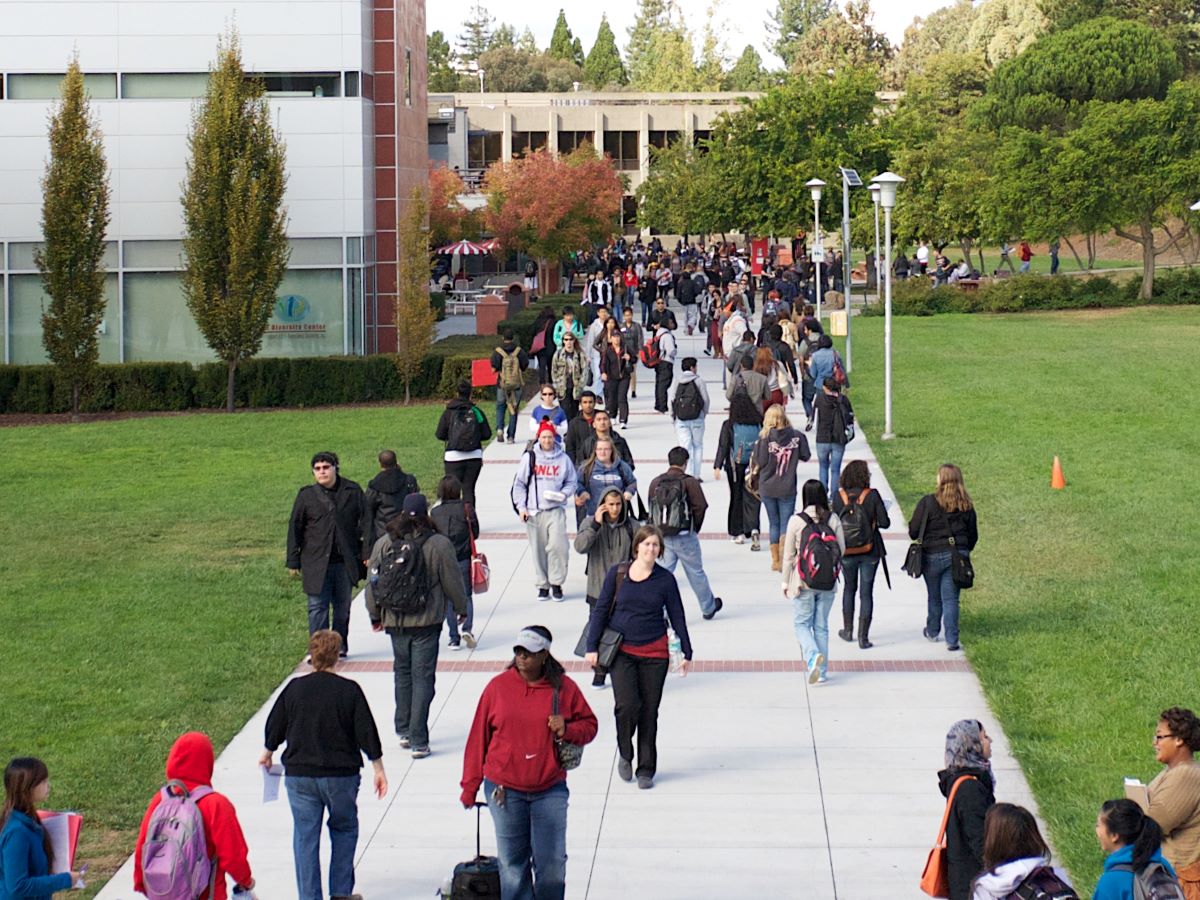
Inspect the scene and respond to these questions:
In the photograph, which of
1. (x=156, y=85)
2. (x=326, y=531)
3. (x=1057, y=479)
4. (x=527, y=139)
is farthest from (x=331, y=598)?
(x=527, y=139)

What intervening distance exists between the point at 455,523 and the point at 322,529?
1065 millimetres

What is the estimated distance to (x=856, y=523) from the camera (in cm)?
1350

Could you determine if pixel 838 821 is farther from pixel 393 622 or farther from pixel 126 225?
pixel 126 225

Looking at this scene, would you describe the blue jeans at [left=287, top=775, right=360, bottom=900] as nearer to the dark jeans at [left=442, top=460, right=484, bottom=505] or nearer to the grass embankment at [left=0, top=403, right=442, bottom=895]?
the grass embankment at [left=0, top=403, right=442, bottom=895]

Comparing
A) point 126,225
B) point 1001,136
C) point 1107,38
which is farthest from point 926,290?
point 126,225

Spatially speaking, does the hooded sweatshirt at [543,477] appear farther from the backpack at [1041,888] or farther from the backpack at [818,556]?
the backpack at [1041,888]

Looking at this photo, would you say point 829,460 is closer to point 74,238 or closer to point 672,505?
point 672,505

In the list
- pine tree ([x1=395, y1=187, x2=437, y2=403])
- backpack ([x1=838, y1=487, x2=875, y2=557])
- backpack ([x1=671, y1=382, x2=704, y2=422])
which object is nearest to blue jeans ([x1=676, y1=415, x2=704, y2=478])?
backpack ([x1=671, y1=382, x2=704, y2=422])

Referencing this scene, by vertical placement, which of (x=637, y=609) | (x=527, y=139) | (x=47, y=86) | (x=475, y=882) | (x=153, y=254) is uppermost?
(x=527, y=139)

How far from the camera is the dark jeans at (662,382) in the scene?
28297 millimetres

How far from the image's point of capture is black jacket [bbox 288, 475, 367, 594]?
1266 cm

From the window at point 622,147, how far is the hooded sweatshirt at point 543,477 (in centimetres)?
9785

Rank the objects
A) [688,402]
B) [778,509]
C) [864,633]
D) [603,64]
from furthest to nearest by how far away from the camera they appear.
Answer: [603,64] < [688,402] < [778,509] < [864,633]

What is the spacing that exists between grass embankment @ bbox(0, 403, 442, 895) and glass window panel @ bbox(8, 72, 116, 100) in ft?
27.2
